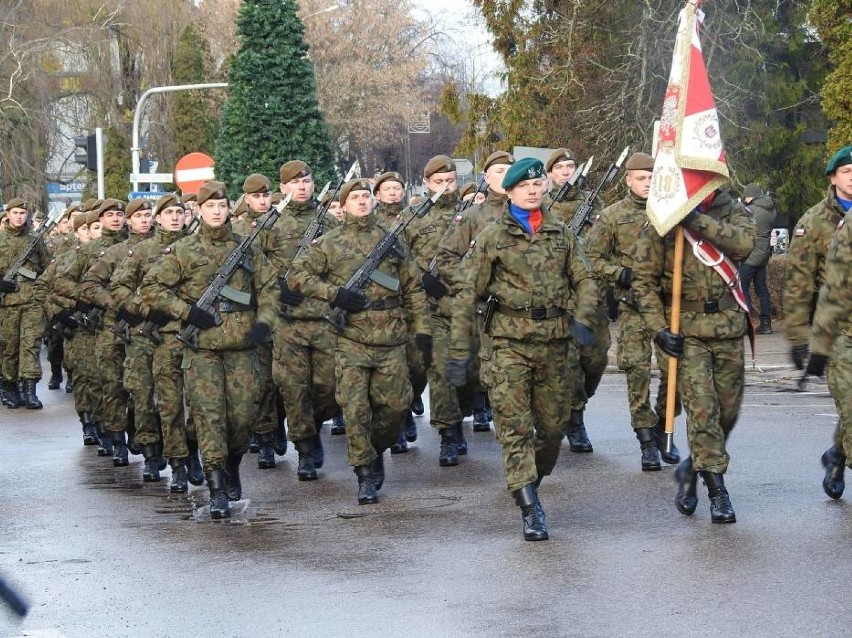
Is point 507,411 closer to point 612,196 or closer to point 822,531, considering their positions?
point 822,531

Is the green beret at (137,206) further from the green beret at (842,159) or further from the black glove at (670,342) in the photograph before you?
the green beret at (842,159)

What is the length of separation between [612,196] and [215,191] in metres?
15.5

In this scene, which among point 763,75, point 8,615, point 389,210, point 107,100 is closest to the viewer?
point 8,615

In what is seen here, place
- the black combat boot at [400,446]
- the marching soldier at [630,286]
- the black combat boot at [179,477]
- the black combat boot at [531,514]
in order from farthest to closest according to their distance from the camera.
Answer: the black combat boot at [400,446] < the black combat boot at [179,477] < the marching soldier at [630,286] < the black combat boot at [531,514]

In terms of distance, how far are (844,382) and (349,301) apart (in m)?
3.31

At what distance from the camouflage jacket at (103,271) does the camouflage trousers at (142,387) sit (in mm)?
956

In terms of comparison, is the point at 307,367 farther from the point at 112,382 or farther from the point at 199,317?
the point at 199,317

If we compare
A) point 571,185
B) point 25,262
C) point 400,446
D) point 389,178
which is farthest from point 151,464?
point 25,262

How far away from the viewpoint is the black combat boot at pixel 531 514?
8.61m

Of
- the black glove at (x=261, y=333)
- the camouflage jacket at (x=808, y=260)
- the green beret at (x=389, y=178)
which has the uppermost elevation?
the green beret at (x=389, y=178)

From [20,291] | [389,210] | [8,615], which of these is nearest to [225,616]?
[8,615]

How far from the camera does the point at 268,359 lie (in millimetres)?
12695

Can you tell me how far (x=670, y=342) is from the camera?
29.3ft

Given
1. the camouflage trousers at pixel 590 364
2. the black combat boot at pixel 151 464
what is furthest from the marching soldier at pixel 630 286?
the black combat boot at pixel 151 464
